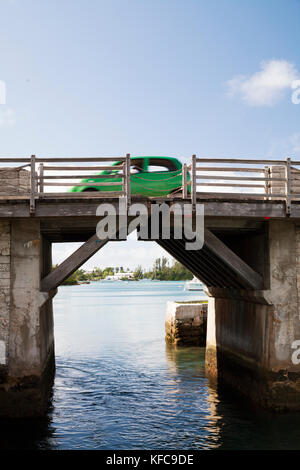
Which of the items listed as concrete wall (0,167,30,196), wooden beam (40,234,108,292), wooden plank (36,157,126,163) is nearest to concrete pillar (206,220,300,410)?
wooden plank (36,157,126,163)

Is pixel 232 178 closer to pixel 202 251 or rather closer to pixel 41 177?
pixel 202 251

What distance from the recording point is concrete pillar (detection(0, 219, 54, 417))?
11211mm

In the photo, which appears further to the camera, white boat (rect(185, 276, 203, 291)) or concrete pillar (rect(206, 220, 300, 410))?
white boat (rect(185, 276, 203, 291))

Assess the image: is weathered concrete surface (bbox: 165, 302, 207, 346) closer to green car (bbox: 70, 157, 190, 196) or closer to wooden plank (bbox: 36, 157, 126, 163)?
green car (bbox: 70, 157, 190, 196)

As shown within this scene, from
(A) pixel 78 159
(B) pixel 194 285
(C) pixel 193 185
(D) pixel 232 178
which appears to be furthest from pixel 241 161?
(B) pixel 194 285

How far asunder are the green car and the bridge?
1.99 feet

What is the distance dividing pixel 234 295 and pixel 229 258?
2.69 m

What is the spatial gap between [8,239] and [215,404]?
718 cm

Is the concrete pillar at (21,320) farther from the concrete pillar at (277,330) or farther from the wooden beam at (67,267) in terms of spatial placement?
the concrete pillar at (277,330)

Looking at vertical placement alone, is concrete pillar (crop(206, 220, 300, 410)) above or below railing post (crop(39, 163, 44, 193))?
below

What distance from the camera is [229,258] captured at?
1193 cm

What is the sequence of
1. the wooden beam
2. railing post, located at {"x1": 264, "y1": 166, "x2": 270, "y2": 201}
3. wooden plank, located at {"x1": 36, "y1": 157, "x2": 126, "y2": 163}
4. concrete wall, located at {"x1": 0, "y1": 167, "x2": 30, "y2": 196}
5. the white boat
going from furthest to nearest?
the white boat
railing post, located at {"x1": 264, "y1": 166, "x2": 270, "y2": 201}
concrete wall, located at {"x1": 0, "y1": 167, "x2": 30, "y2": 196}
the wooden beam
wooden plank, located at {"x1": 36, "y1": 157, "x2": 126, "y2": 163}

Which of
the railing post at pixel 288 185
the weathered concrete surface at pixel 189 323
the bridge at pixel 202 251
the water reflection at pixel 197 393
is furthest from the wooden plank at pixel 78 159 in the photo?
the weathered concrete surface at pixel 189 323

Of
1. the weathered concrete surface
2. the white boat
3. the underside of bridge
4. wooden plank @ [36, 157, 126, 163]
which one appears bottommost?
the white boat
